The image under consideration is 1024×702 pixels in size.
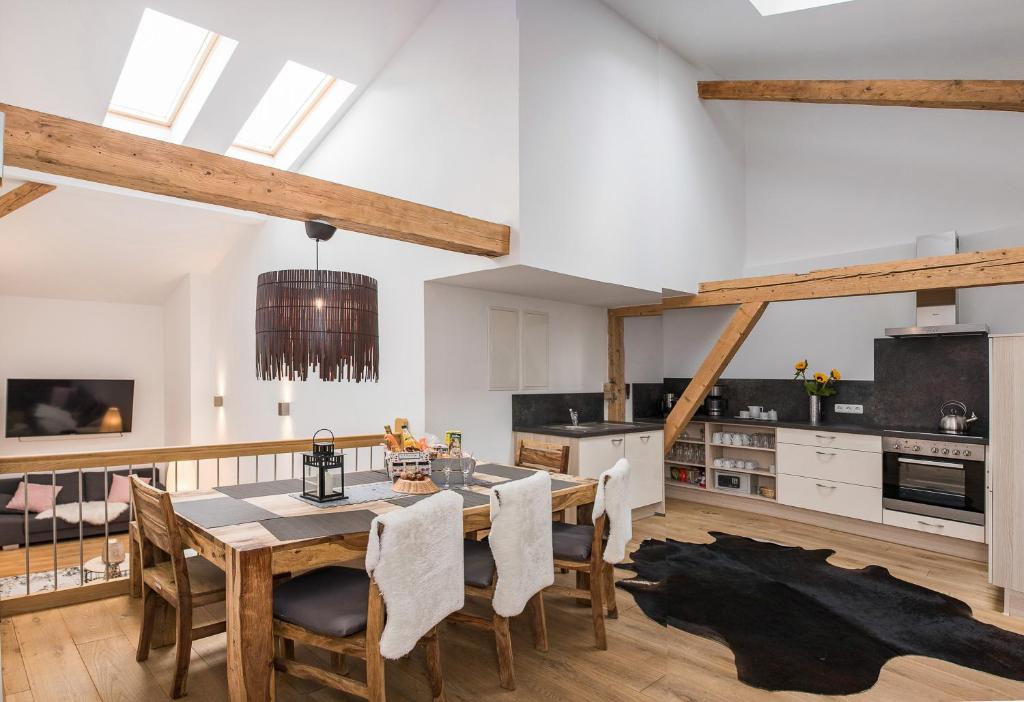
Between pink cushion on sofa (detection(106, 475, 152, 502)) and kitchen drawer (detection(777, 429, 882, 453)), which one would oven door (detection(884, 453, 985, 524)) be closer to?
kitchen drawer (detection(777, 429, 882, 453))

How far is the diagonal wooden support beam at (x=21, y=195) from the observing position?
14.9 ft

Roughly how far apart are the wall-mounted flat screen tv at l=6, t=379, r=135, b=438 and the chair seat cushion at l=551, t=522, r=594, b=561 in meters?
6.45

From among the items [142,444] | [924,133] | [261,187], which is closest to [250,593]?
[261,187]

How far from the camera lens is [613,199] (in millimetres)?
4355

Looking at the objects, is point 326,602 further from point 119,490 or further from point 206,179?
point 119,490

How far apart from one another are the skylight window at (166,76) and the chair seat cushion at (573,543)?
399cm

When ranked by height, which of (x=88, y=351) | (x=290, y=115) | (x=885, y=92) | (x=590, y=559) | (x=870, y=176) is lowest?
(x=590, y=559)

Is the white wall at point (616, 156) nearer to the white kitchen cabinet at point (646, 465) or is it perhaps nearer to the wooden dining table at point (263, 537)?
the white kitchen cabinet at point (646, 465)

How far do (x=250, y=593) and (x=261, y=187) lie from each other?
172 cm

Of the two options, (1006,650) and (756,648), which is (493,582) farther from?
(1006,650)

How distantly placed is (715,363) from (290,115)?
4384mm

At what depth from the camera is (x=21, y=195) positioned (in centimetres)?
458

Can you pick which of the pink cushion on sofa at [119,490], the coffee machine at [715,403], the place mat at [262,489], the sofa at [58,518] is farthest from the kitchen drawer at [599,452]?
the pink cushion on sofa at [119,490]

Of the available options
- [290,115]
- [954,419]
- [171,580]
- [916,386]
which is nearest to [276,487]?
[171,580]
